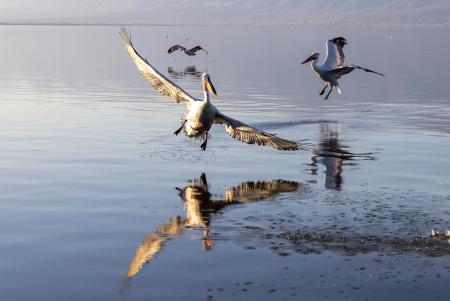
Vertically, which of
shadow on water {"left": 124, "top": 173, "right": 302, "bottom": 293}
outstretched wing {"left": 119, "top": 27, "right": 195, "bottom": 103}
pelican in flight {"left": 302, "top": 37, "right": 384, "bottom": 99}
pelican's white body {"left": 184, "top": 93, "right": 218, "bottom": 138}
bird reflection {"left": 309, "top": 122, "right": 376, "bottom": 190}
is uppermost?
pelican in flight {"left": 302, "top": 37, "right": 384, "bottom": 99}

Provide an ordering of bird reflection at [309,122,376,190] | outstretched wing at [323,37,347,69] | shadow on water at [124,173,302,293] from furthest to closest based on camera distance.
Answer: outstretched wing at [323,37,347,69] → bird reflection at [309,122,376,190] → shadow on water at [124,173,302,293]

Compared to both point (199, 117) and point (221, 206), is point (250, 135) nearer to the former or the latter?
point (199, 117)

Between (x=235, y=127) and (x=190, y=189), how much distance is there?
7.41 feet

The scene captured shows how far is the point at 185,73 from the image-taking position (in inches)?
2208

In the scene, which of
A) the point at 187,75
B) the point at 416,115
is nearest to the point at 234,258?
the point at 416,115

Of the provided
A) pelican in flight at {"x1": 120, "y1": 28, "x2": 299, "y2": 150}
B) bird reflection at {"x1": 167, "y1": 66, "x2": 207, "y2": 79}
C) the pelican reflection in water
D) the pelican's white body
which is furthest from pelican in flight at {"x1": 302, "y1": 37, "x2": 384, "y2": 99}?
bird reflection at {"x1": 167, "y1": 66, "x2": 207, "y2": 79}

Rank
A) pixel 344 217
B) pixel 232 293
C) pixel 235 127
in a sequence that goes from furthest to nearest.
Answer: pixel 235 127 → pixel 344 217 → pixel 232 293

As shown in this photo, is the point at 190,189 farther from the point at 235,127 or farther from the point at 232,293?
the point at 232,293

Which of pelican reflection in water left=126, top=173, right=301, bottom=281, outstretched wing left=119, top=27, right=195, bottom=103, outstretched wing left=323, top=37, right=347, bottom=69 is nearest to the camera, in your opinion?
pelican reflection in water left=126, top=173, right=301, bottom=281

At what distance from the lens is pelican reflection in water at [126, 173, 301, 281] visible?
12.9m

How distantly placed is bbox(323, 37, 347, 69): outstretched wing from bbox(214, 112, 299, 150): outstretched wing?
12323 mm

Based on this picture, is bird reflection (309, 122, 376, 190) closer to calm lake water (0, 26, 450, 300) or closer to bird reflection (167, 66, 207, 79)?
calm lake water (0, 26, 450, 300)

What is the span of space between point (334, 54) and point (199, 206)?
16.2 m

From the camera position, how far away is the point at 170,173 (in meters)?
19.4
